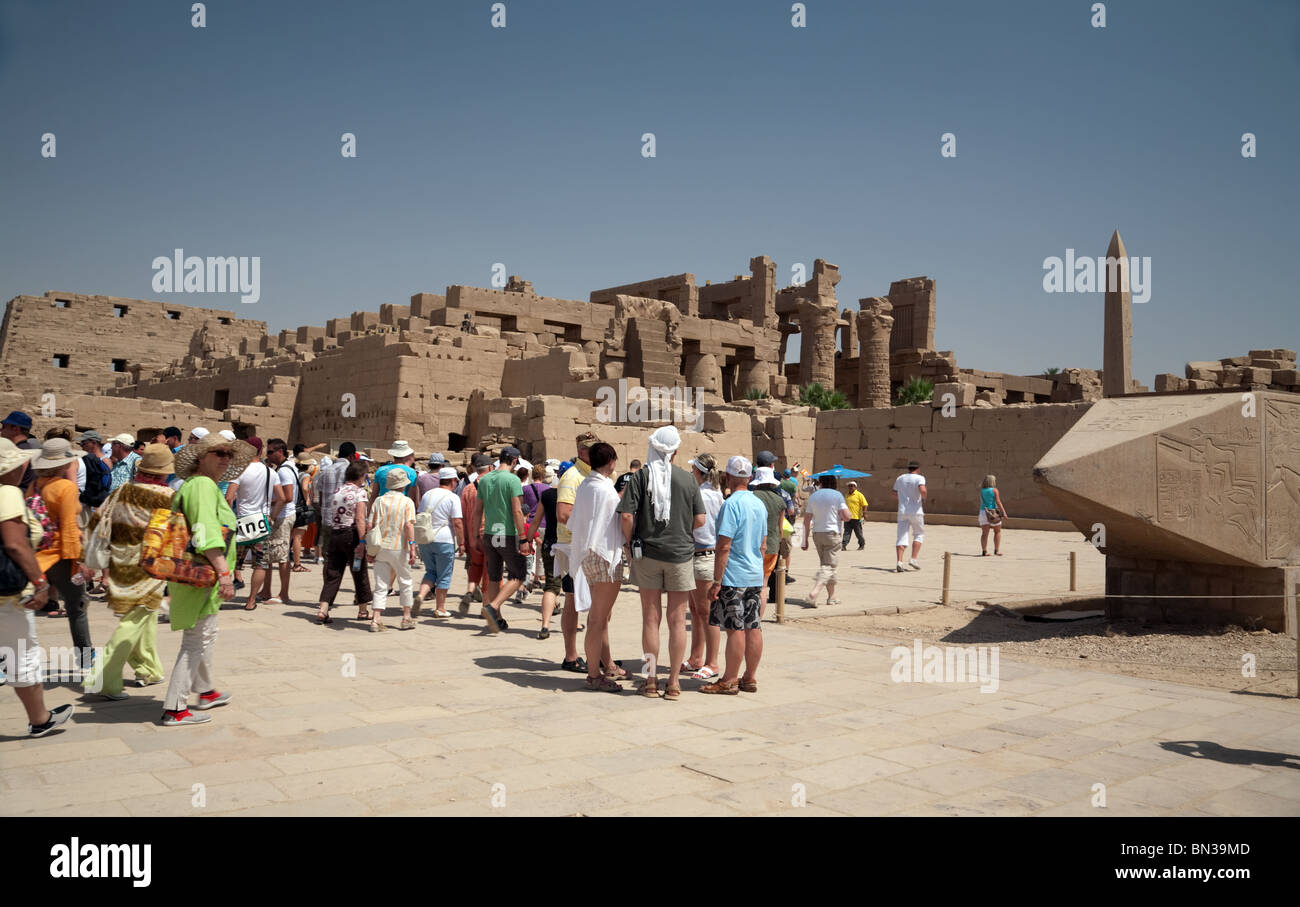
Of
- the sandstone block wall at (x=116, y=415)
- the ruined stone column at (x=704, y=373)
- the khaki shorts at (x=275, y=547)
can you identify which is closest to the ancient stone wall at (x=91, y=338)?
the sandstone block wall at (x=116, y=415)

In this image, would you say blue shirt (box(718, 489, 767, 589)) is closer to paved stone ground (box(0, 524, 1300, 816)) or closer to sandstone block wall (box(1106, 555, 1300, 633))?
paved stone ground (box(0, 524, 1300, 816))

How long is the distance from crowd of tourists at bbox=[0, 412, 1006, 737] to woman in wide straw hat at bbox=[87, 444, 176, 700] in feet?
0.03

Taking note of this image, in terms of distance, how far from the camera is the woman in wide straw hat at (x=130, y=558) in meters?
5.45

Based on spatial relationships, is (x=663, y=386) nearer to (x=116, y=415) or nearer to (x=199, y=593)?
(x=116, y=415)

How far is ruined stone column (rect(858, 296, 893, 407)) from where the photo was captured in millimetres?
38781

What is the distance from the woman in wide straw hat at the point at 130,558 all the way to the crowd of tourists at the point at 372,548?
0.01 m

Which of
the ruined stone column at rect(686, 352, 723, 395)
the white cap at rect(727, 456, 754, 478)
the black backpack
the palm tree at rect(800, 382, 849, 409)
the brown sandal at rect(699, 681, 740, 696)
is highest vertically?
the ruined stone column at rect(686, 352, 723, 395)

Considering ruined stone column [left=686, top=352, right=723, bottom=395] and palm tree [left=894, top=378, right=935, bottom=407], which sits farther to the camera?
palm tree [left=894, top=378, right=935, bottom=407]

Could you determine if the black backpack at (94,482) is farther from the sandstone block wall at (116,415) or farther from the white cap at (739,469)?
the sandstone block wall at (116,415)

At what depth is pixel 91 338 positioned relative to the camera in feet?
148

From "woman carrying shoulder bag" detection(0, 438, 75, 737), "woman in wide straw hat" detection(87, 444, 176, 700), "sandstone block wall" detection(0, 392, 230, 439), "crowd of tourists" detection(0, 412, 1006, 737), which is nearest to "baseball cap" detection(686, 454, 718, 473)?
"crowd of tourists" detection(0, 412, 1006, 737)
